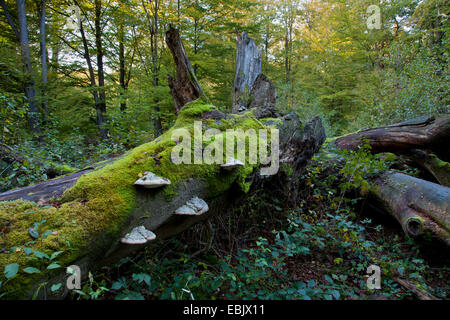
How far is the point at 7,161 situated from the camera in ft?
12.0

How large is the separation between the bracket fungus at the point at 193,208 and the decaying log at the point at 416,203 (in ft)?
A: 10.8

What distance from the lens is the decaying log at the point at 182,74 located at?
404cm

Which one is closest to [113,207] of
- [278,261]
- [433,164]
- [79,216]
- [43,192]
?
[79,216]

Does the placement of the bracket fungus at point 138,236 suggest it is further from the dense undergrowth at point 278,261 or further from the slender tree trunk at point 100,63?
the slender tree trunk at point 100,63

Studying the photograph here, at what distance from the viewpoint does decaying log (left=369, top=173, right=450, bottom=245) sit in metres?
3.02

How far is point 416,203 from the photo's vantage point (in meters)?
3.40

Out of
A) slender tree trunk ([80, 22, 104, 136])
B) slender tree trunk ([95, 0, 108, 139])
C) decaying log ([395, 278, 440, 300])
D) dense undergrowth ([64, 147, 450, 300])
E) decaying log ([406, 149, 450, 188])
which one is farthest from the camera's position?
slender tree trunk ([80, 22, 104, 136])

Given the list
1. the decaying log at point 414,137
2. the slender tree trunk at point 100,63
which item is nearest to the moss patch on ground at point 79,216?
the decaying log at point 414,137

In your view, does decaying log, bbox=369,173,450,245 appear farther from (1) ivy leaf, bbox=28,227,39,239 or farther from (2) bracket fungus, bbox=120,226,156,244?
(1) ivy leaf, bbox=28,227,39,239

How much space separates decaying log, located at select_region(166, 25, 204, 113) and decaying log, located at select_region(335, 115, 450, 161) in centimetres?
360

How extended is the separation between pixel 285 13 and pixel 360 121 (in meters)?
11.9

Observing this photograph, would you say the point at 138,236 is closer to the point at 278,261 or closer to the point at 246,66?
the point at 278,261

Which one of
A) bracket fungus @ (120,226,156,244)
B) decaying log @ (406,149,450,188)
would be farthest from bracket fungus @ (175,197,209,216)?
decaying log @ (406,149,450,188)
